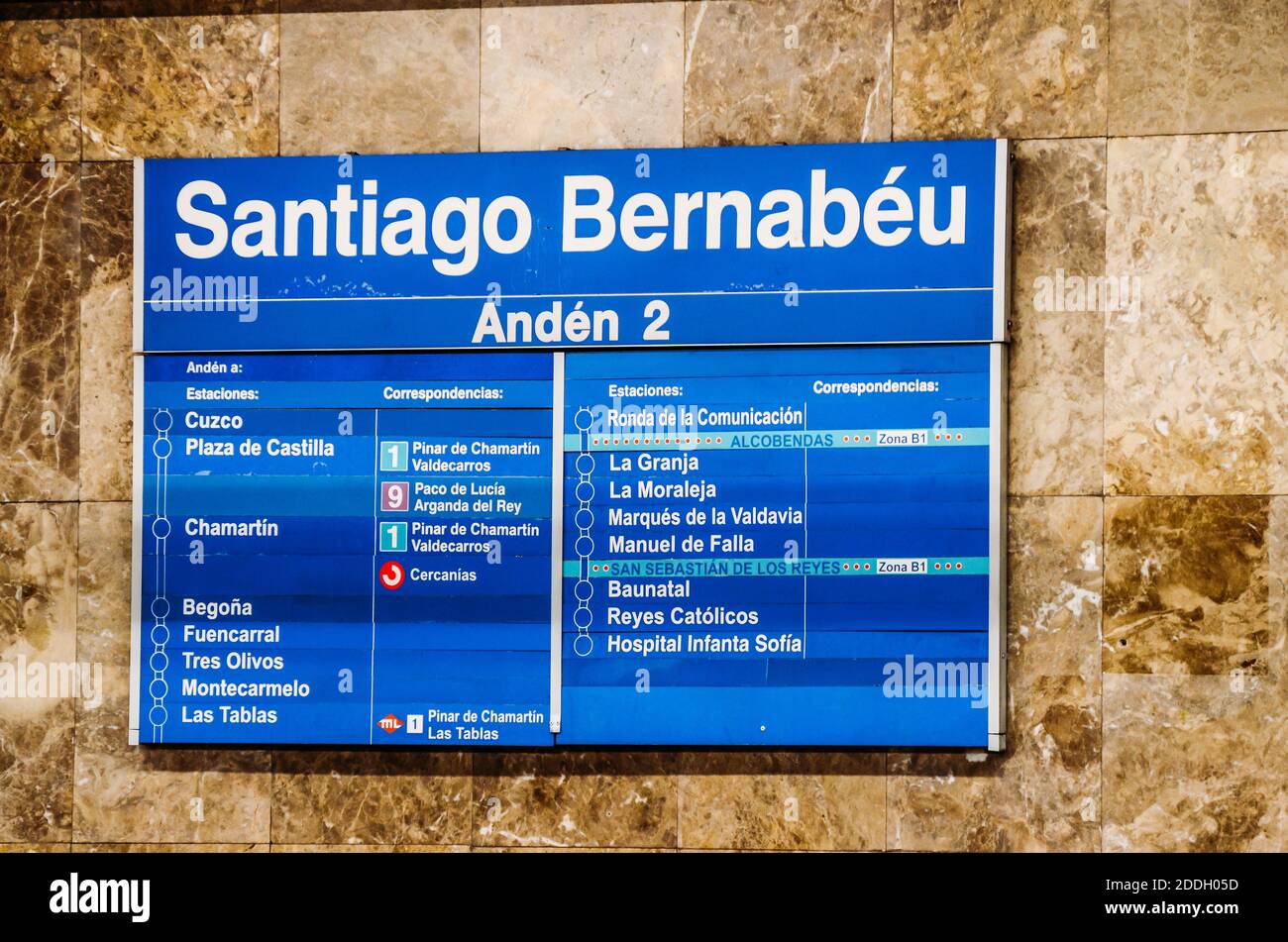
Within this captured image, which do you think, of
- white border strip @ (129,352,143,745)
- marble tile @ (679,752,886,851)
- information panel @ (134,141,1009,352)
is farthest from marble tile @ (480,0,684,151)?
marble tile @ (679,752,886,851)

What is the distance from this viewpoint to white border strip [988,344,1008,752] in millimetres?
6086

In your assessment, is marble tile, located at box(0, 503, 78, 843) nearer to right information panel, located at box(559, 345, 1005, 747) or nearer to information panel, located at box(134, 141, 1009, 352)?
information panel, located at box(134, 141, 1009, 352)

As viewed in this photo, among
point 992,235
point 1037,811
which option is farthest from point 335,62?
point 1037,811

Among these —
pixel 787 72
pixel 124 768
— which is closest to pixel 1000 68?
pixel 787 72

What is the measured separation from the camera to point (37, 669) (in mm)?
6551

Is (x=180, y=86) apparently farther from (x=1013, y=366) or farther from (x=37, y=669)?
(x=1013, y=366)

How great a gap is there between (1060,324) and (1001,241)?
1.52 feet

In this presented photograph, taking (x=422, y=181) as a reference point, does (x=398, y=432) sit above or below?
below

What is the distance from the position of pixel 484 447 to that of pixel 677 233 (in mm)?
1298

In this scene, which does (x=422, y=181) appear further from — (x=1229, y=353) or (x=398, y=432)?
(x=1229, y=353)

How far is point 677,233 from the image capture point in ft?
20.6

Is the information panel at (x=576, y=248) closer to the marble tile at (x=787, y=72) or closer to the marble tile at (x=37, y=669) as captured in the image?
the marble tile at (x=787, y=72)

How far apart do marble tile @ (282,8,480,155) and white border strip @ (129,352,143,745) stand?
135cm

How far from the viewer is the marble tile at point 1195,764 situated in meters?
6.03
